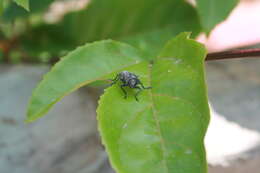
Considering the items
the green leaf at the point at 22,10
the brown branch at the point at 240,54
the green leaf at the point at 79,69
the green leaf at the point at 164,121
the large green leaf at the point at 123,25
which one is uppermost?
the green leaf at the point at 22,10

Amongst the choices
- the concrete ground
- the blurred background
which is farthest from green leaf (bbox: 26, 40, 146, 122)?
the concrete ground

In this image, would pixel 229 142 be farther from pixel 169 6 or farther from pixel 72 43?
pixel 72 43

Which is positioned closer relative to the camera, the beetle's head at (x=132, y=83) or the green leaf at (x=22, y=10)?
the beetle's head at (x=132, y=83)

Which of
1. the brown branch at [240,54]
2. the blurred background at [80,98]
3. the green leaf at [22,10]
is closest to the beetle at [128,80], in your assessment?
the brown branch at [240,54]

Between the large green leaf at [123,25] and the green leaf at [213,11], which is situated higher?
the large green leaf at [123,25]

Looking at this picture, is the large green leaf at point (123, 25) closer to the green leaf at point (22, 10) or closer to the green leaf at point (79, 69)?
the green leaf at point (22, 10)

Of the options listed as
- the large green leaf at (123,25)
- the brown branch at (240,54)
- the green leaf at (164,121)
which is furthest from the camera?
the large green leaf at (123,25)
